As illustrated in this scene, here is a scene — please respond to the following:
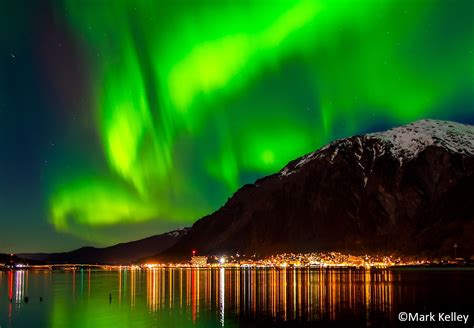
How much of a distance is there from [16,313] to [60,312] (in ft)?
24.0

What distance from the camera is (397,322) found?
67.9m

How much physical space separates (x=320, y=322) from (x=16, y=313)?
5456 centimetres

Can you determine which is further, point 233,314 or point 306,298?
point 306,298

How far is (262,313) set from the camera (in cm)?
8356

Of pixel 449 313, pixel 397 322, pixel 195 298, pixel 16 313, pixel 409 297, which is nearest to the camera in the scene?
pixel 397 322

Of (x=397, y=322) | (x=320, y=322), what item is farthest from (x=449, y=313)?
(x=320, y=322)

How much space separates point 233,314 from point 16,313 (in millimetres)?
39134

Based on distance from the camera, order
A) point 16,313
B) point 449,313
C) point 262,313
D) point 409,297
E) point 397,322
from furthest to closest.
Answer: point 409,297, point 16,313, point 262,313, point 449,313, point 397,322

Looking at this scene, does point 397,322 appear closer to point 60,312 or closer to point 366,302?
point 366,302

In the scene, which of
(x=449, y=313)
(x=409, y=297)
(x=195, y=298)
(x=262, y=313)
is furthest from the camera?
(x=195, y=298)

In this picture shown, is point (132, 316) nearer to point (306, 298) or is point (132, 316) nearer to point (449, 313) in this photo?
point (306, 298)

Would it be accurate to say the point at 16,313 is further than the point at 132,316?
Yes

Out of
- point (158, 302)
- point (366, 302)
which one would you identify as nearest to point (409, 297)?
point (366, 302)

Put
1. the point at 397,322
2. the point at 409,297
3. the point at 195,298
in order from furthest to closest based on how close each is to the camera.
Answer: the point at 195,298
the point at 409,297
the point at 397,322
